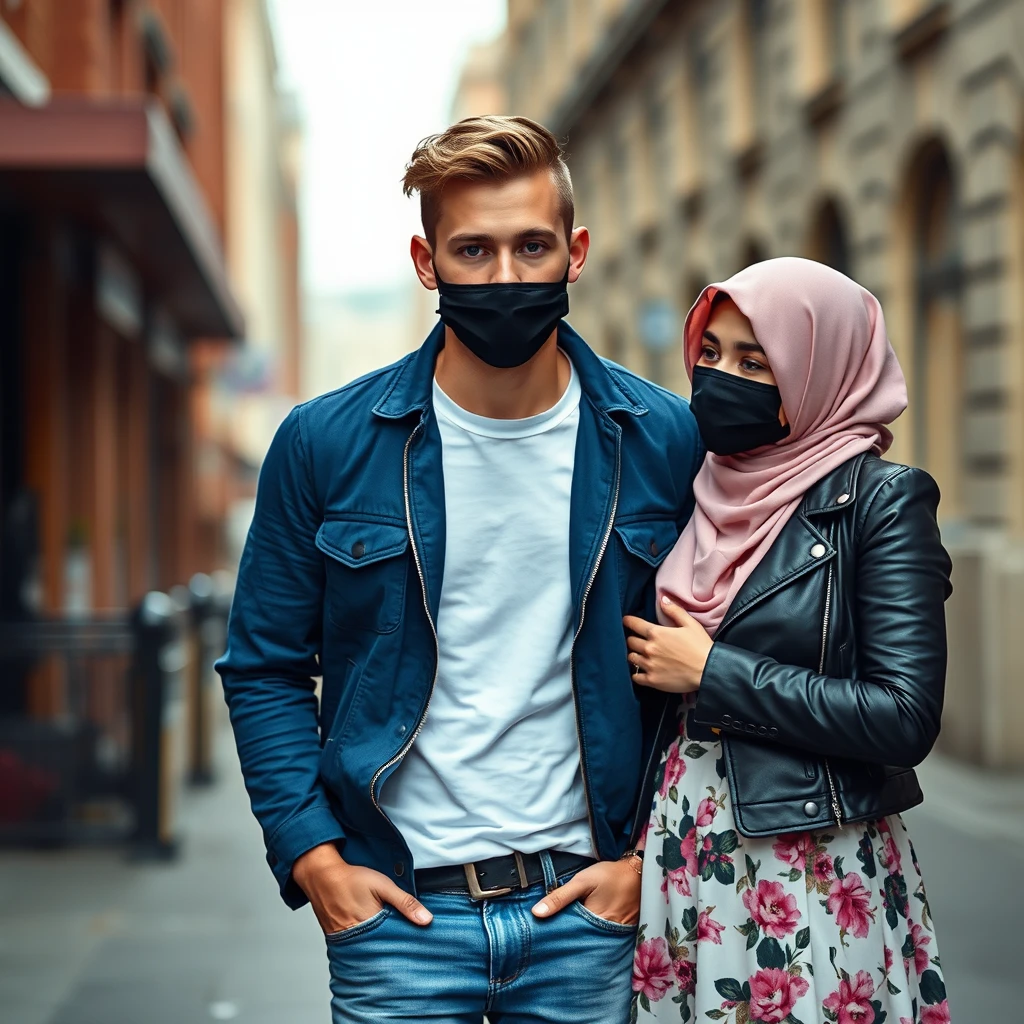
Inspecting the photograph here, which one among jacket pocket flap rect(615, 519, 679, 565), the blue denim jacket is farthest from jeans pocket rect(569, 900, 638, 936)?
jacket pocket flap rect(615, 519, 679, 565)

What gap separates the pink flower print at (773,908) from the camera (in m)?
2.46

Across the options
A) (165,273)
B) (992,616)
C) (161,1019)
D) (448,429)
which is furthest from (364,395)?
(165,273)

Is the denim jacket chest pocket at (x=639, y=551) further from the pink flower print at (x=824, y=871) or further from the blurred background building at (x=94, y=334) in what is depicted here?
the blurred background building at (x=94, y=334)

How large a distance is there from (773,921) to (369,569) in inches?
33.4

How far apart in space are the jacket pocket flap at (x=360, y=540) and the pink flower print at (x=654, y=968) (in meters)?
0.76

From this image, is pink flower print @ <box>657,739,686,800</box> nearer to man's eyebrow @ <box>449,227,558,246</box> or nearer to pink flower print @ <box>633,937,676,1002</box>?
pink flower print @ <box>633,937,676,1002</box>

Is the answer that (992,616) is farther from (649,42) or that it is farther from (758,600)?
→ (649,42)

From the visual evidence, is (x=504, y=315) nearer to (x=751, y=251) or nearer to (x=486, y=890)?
(x=486, y=890)

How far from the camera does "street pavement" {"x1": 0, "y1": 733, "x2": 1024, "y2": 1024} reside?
5.39 meters

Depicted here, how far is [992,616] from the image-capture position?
10172 mm

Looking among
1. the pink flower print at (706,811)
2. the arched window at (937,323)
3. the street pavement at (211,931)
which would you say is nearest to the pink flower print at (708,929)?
the pink flower print at (706,811)

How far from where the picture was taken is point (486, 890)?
254 centimetres

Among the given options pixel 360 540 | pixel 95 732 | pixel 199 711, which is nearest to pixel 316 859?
pixel 360 540

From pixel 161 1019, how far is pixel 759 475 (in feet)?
11.6
